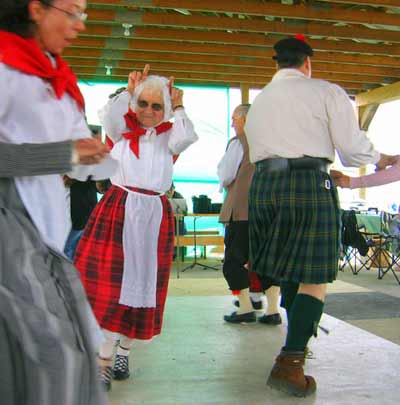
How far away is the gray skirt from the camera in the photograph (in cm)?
98

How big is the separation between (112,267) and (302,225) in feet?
2.61

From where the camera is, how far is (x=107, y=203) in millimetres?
2391

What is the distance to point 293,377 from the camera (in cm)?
233

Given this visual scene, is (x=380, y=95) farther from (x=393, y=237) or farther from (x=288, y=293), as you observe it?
(x=288, y=293)

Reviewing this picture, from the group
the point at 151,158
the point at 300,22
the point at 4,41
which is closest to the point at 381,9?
the point at 300,22

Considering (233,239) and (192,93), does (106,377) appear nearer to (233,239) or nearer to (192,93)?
(233,239)

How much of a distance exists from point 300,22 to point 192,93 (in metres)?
3.29

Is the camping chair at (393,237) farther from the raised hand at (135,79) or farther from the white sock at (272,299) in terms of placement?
the raised hand at (135,79)

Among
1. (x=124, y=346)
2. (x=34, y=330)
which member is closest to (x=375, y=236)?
(x=124, y=346)

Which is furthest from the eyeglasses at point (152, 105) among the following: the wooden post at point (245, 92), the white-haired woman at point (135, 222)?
the wooden post at point (245, 92)

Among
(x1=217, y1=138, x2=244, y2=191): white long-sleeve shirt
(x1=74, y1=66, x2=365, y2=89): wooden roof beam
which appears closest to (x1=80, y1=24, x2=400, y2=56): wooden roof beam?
(x1=74, y1=66, x2=365, y2=89): wooden roof beam

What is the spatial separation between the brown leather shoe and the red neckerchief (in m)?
1.59

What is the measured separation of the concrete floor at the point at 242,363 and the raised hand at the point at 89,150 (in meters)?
1.42

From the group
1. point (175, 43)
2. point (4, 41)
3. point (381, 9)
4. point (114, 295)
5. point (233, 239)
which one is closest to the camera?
point (4, 41)
